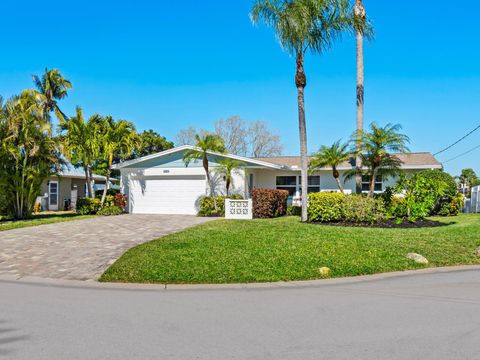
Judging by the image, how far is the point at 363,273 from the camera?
25.9 ft

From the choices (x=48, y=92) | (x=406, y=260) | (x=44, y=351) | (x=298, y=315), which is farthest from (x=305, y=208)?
(x=48, y=92)

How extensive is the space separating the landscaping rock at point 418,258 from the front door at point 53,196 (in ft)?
78.2

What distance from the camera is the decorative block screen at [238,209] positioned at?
18.1 metres

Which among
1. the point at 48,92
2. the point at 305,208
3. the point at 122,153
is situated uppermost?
the point at 48,92

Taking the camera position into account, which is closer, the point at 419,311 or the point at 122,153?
the point at 419,311

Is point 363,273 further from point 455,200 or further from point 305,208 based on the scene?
point 455,200

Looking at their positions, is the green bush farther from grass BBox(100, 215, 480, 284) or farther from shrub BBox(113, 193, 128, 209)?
grass BBox(100, 215, 480, 284)

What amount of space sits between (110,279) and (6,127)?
14.3 meters

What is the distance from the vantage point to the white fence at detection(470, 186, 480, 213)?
22.2 m

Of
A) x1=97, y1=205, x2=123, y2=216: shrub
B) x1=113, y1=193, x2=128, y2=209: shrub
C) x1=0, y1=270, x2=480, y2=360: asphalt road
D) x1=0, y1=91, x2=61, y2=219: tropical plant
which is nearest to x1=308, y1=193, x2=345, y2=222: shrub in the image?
x1=0, y1=270, x2=480, y2=360: asphalt road

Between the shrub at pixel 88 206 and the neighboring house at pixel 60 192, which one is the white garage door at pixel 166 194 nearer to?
the shrub at pixel 88 206

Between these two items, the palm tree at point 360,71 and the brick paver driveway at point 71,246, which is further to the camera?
the palm tree at point 360,71

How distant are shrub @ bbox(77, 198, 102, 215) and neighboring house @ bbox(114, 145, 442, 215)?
1.68 m

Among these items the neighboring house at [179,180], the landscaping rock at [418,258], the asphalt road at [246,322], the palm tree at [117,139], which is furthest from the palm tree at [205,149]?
A: the asphalt road at [246,322]
